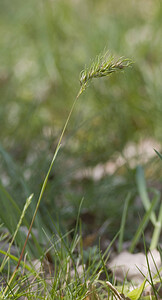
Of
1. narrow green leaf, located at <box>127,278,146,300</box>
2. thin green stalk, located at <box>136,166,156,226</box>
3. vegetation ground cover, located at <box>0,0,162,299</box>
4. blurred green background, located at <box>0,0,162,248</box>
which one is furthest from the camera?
blurred green background, located at <box>0,0,162,248</box>

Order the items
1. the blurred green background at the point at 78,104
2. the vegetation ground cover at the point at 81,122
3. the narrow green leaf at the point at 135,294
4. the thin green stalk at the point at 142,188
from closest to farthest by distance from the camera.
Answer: the narrow green leaf at the point at 135,294
the thin green stalk at the point at 142,188
the vegetation ground cover at the point at 81,122
the blurred green background at the point at 78,104

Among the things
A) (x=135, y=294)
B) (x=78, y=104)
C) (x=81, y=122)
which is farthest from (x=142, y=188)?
(x=78, y=104)

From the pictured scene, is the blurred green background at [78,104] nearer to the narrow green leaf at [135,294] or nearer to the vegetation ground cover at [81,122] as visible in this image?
the vegetation ground cover at [81,122]

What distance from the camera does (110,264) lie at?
44.9 inches

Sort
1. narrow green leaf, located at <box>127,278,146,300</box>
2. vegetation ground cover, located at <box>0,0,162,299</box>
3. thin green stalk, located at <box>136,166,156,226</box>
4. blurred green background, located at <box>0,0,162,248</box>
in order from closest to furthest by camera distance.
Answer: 1. narrow green leaf, located at <box>127,278,146,300</box>
2. thin green stalk, located at <box>136,166,156,226</box>
3. vegetation ground cover, located at <box>0,0,162,299</box>
4. blurred green background, located at <box>0,0,162,248</box>

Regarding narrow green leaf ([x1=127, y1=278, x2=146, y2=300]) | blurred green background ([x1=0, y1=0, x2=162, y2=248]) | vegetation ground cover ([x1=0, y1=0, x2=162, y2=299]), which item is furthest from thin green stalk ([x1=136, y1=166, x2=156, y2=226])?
narrow green leaf ([x1=127, y1=278, x2=146, y2=300])

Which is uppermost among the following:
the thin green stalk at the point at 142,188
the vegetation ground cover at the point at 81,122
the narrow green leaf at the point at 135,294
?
the vegetation ground cover at the point at 81,122

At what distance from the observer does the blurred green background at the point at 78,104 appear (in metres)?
1.60

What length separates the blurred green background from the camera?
160 cm

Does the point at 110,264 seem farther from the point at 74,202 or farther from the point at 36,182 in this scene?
the point at 36,182

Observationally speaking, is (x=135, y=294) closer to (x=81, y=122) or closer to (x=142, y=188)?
(x=142, y=188)

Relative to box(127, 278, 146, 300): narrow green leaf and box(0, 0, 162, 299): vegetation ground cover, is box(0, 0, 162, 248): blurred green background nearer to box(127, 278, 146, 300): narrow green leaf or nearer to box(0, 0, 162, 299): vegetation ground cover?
box(0, 0, 162, 299): vegetation ground cover

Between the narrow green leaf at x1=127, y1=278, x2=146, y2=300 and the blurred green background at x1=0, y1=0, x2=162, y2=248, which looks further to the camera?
the blurred green background at x1=0, y1=0, x2=162, y2=248

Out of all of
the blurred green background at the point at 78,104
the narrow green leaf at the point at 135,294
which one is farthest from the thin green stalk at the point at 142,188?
the narrow green leaf at the point at 135,294
